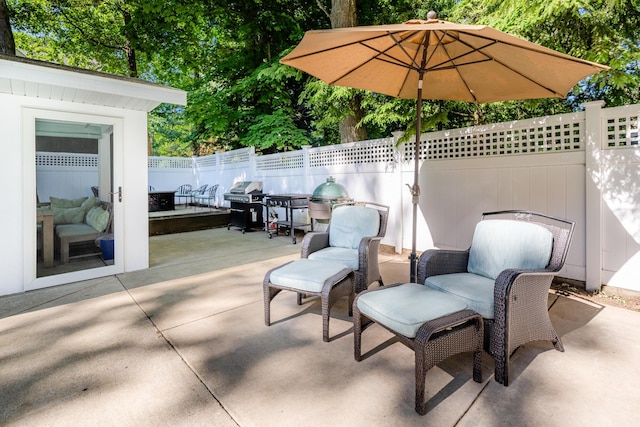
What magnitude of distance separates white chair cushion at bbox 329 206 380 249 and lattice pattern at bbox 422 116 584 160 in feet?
6.17

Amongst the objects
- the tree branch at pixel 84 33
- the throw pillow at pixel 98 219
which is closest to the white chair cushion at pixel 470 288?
the throw pillow at pixel 98 219

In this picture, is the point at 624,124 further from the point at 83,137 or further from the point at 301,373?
the point at 83,137

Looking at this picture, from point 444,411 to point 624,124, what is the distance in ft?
11.0

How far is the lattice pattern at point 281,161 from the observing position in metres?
7.65

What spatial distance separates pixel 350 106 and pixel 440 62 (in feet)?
12.5

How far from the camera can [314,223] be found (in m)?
6.74

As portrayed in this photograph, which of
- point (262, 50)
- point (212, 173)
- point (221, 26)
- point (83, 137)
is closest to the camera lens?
point (83, 137)

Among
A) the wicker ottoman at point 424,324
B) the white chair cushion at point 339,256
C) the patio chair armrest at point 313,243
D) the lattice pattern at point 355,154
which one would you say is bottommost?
the wicker ottoman at point 424,324

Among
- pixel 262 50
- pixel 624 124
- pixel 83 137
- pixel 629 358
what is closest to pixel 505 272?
pixel 629 358

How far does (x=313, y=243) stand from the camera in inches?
135

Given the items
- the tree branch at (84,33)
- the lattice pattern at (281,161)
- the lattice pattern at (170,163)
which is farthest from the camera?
the lattice pattern at (170,163)

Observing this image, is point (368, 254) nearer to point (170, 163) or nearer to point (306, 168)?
point (306, 168)

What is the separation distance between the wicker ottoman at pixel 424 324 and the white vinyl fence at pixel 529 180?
242 cm

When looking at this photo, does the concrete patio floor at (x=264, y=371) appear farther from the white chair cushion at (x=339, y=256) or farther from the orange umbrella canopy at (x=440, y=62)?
the orange umbrella canopy at (x=440, y=62)
